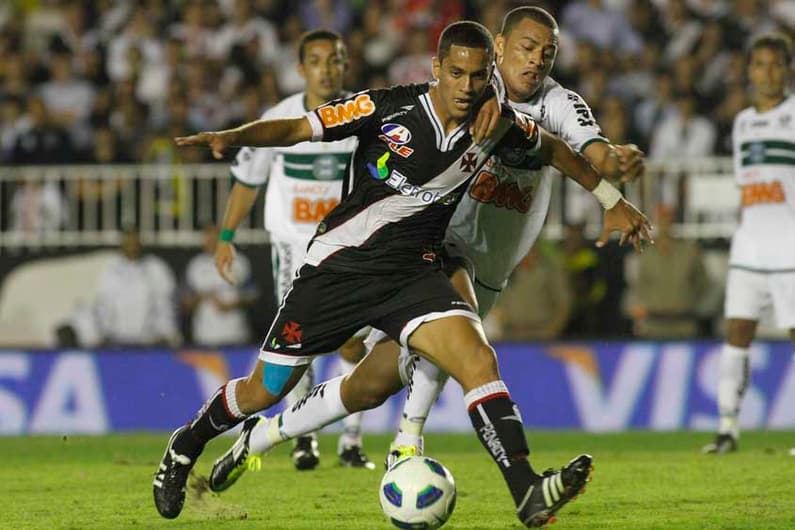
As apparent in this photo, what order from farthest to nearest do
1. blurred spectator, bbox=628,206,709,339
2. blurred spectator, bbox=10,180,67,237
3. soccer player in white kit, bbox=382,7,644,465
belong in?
blurred spectator, bbox=10,180,67,237 → blurred spectator, bbox=628,206,709,339 → soccer player in white kit, bbox=382,7,644,465

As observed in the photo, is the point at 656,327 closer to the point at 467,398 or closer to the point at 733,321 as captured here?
the point at 733,321

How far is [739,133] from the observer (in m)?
11.5

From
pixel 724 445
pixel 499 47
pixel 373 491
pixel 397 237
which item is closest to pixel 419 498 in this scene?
pixel 397 237

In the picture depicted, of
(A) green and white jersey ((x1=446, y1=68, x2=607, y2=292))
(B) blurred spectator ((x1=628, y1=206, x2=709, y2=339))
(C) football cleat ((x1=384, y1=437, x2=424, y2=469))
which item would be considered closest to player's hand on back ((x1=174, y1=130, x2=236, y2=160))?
(A) green and white jersey ((x1=446, y1=68, x2=607, y2=292))

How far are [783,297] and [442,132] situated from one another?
5.00 metres

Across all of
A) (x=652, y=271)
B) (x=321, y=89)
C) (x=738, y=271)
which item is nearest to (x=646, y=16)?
(x=652, y=271)

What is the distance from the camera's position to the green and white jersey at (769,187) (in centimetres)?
1123

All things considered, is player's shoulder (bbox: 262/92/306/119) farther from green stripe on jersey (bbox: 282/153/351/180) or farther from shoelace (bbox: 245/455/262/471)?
shoelace (bbox: 245/455/262/471)

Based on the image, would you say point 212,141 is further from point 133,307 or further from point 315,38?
point 133,307

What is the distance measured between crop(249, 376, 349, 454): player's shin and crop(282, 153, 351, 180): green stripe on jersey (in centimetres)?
291

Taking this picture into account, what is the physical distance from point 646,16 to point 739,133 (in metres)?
7.45

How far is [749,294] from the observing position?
37.3ft

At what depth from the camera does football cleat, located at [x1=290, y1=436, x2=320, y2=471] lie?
1012cm

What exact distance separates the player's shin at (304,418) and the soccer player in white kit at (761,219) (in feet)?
15.2
